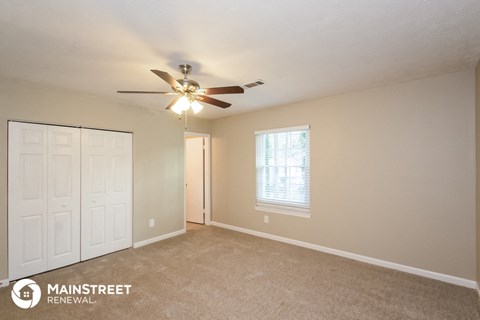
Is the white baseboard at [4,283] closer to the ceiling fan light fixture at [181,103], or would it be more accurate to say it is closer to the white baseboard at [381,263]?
the ceiling fan light fixture at [181,103]

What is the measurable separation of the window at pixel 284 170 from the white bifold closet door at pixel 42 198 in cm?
305

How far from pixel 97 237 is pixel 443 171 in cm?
483

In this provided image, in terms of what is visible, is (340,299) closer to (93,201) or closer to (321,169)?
(321,169)

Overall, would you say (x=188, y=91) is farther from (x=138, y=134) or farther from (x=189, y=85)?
(x=138, y=134)

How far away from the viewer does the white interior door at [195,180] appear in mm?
5531

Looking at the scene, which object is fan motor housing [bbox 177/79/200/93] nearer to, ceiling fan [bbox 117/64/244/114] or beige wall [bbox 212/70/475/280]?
ceiling fan [bbox 117/64/244/114]

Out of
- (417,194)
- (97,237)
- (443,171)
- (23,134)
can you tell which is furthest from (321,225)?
(23,134)

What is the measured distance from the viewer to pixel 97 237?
363cm

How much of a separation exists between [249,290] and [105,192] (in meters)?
2.68

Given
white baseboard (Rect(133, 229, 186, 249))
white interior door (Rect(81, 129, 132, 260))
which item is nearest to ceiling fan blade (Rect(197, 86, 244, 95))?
white interior door (Rect(81, 129, 132, 260))

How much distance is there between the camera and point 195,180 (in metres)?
5.64

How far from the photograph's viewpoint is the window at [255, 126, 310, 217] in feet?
13.1

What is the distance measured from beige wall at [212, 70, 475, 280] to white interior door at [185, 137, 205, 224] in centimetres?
199

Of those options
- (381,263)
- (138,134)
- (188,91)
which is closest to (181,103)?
(188,91)
